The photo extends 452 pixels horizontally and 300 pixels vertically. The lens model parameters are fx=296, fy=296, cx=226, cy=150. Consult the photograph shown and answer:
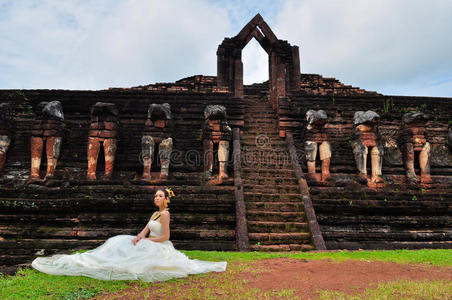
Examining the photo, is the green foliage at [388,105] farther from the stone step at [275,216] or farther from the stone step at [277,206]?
the stone step at [275,216]

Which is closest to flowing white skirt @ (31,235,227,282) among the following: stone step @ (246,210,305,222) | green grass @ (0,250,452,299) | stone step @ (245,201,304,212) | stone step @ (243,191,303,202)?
green grass @ (0,250,452,299)

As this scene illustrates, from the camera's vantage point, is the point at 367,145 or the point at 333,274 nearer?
the point at 333,274

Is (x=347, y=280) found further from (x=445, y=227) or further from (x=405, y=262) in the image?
(x=445, y=227)

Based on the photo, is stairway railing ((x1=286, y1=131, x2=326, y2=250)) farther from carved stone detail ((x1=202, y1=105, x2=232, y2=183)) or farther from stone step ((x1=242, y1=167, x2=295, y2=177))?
carved stone detail ((x1=202, y1=105, x2=232, y2=183))

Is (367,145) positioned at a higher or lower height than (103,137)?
lower

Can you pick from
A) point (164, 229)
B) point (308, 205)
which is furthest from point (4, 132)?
point (308, 205)

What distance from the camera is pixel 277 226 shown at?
6.70 metres

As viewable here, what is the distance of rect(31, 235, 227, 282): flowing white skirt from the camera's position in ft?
12.4

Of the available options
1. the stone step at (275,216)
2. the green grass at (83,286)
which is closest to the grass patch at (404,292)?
the green grass at (83,286)

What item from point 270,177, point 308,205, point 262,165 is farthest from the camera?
point 262,165

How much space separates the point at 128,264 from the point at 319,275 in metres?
2.50

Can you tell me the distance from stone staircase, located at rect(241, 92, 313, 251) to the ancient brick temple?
0.03m

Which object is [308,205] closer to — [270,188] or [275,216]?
[275,216]

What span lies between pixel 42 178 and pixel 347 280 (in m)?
8.55
